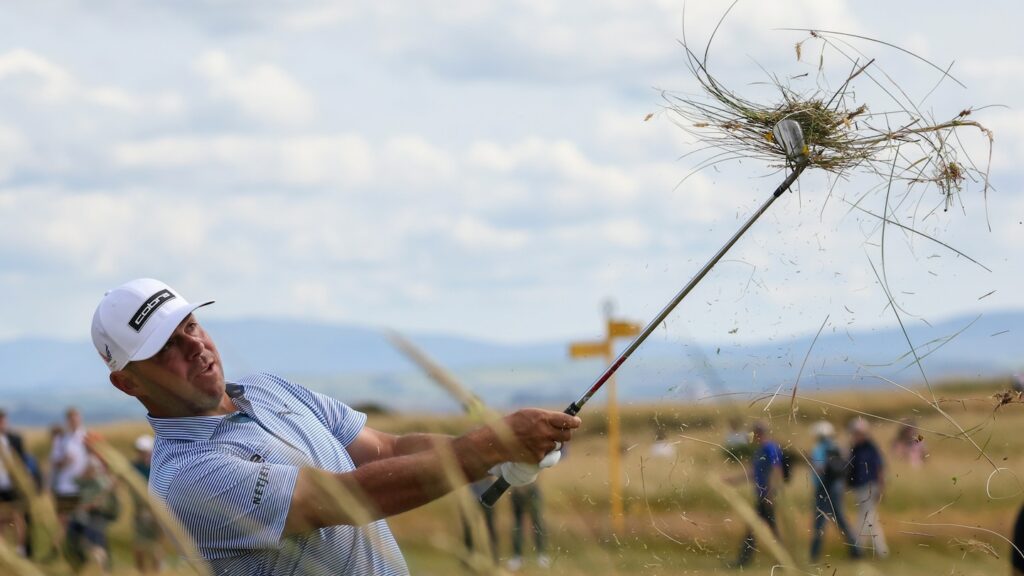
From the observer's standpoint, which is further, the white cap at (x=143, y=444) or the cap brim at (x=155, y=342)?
the white cap at (x=143, y=444)

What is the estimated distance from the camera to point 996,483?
404 centimetres

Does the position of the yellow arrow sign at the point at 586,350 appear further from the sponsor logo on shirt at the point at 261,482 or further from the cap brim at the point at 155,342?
the sponsor logo on shirt at the point at 261,482

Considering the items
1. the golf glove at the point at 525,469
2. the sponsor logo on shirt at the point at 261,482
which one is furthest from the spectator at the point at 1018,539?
the sponsor logo on shirt at the point at 261,482

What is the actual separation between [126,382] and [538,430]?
55.7 inches

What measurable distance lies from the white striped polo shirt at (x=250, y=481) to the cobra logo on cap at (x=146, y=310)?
0.31 meters

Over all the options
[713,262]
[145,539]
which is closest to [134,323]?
[713,262]

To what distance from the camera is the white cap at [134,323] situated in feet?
13.2

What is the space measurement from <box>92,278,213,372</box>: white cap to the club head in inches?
73.9

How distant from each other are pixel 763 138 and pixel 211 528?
2.08 m

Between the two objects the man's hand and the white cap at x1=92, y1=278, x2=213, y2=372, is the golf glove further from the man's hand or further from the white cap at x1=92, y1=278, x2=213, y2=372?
the white cap at x1=92, y1=278, x2=213, y2=372

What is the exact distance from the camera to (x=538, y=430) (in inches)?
142

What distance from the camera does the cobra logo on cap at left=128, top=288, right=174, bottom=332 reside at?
4.05 metres

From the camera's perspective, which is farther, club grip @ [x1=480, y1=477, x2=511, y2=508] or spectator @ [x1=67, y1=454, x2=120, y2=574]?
club grip @ [x1=480, y1=477, x2=511, y2=508]

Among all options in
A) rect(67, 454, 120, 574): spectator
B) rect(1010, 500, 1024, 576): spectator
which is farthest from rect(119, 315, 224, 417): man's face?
rect(1010, 500, 1024, 576): spectator
